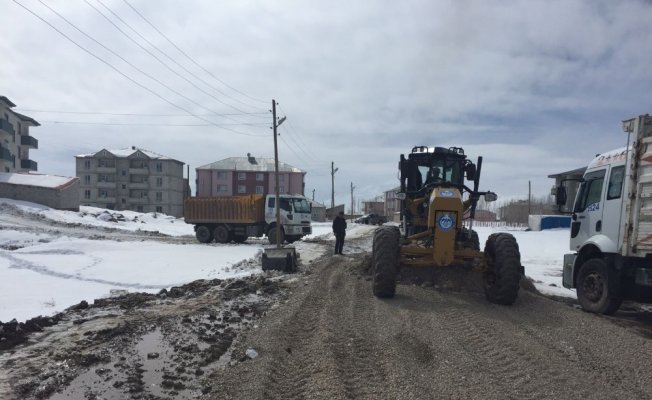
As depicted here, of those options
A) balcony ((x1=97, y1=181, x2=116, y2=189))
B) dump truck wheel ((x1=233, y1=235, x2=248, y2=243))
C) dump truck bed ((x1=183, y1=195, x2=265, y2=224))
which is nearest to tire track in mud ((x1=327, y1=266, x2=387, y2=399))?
dump truck bed ((x1=183, y1=195, x2=265, y2=224))

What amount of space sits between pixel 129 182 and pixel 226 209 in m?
64.3

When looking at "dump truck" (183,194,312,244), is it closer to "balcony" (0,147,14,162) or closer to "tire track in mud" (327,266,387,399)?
"tire track in mud" (327,266,387,399)

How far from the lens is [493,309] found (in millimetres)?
8547

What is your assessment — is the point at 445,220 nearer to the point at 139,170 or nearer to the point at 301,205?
the point at 301,205

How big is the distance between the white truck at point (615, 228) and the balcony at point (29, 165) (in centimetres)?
7123

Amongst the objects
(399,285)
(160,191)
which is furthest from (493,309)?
(160,191)

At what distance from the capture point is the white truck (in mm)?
7938

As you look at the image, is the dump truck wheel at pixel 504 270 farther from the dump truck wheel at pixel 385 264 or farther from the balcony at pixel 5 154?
the balcony at pixel 5 154

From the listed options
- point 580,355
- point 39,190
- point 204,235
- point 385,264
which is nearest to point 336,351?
point 580,355

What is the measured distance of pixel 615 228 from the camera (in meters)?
8.57

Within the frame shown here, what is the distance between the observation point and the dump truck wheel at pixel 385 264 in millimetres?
9117

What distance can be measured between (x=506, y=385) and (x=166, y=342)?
4.40m

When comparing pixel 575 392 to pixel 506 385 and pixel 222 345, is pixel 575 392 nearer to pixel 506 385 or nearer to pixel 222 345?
pixel 506 385

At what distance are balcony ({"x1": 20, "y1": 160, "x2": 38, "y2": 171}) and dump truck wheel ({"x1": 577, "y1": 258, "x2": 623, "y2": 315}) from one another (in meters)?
71.5
